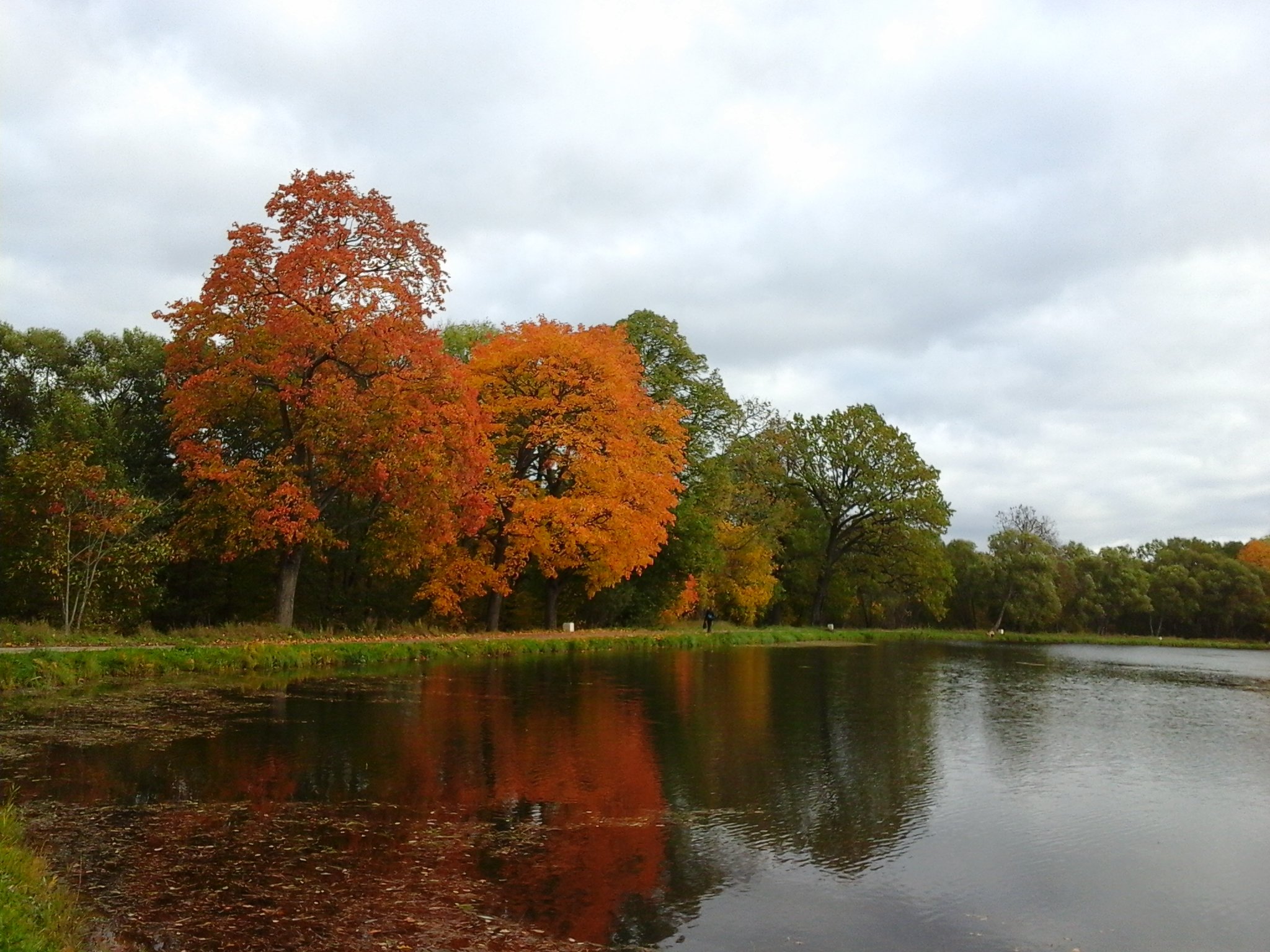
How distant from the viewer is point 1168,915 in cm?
797

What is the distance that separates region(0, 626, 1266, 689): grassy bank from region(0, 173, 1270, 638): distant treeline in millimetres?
2429

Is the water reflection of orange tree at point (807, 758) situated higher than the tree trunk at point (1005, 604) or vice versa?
the tree trunk at point (1005, 604)

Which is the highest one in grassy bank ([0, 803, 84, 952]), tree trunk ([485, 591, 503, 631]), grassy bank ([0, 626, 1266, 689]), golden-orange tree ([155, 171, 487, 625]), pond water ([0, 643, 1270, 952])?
golden-orange tree ([155, 171, 487, 625])

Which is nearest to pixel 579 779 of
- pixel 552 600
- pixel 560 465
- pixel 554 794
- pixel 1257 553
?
pixel 554 794

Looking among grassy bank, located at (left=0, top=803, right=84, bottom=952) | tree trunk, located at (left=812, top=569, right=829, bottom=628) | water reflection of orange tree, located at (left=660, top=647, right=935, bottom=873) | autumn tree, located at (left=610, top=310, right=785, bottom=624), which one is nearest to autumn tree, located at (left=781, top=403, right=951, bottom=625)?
tree trunk, located at (left=812, top=569, right=829, bottom=628)

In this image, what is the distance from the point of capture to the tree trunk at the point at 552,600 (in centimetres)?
4044

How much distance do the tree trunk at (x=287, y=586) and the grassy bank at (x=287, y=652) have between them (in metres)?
1.16

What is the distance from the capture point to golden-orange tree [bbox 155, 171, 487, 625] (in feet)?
87.8

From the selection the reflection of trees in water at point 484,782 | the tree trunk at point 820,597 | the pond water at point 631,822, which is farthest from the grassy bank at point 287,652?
the tree trunk at point 820,597

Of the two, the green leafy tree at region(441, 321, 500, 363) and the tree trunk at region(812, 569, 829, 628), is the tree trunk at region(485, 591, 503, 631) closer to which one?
the green leafy tree at region(441, 321, 500, 363)

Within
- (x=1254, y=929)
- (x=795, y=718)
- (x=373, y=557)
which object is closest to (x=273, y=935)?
(x=1254, y=929)

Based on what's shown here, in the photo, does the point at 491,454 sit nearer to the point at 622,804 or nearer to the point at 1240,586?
the point at 622,804

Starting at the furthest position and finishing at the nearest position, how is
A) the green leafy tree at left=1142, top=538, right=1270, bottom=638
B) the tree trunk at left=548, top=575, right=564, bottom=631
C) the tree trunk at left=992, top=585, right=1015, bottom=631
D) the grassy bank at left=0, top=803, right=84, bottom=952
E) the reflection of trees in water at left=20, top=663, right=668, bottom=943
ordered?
1. the green leafy tree at left=1142, top=538, right=1270, bottom=638
2. the tree trunk at left=992, top=585, right=1015, bottom=631
3. the tree trunk at left=548, top=575, right=564, bottom=631
4. the reflection of trees in water at left=20, top=663, right=668, bottom=943
5. the grassy bank at left=0, top=803, right=84, bottom=952

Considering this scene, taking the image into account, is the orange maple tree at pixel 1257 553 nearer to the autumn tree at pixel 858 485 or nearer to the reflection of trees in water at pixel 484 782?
the autumn tree at pixel 858 485
